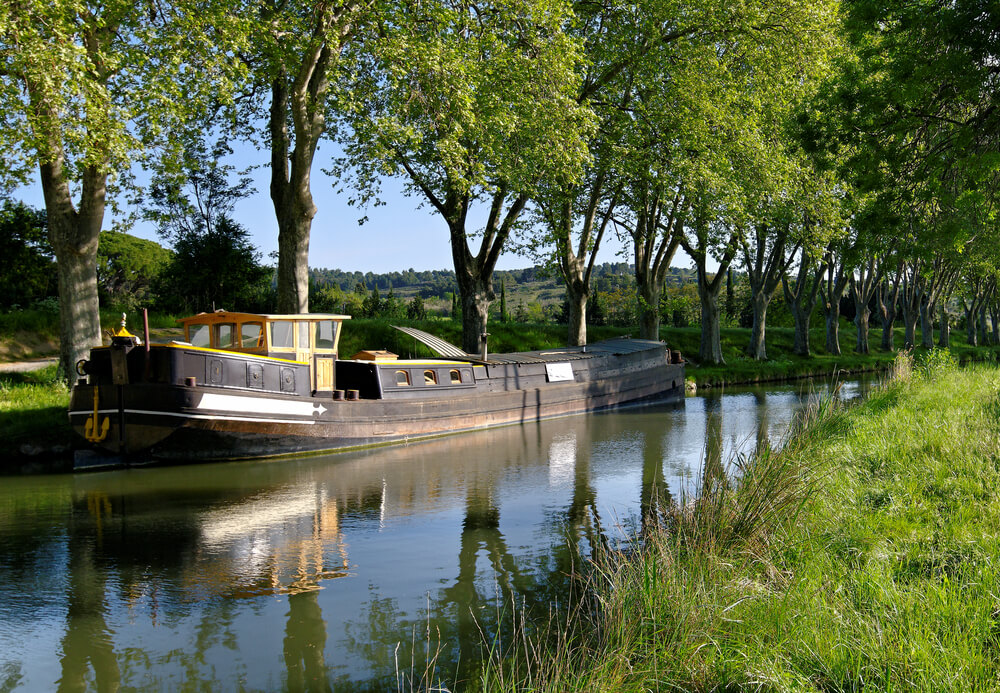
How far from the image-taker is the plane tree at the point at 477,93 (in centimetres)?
1719

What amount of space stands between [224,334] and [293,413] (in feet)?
8.30

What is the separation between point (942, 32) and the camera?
11156 millimetres

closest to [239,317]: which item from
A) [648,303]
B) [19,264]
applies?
[19,264]

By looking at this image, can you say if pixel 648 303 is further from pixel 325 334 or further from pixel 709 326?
pixel 325 334

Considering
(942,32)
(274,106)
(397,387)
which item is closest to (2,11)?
(274,106)

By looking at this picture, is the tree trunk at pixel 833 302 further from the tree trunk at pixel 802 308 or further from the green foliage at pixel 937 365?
the green foliage at pixel 937 365

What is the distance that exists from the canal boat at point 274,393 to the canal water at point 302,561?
75 cm

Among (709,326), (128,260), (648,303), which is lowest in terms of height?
(709,326)

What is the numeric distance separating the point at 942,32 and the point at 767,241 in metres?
26.4

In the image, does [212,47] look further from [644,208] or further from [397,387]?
[644,208]

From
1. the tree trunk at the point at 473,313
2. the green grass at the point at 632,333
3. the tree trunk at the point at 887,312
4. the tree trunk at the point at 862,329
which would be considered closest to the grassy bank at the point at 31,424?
the green grass at the point at 632,333

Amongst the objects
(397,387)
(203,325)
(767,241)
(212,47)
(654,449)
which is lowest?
(654,449)

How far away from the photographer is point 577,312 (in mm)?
28484

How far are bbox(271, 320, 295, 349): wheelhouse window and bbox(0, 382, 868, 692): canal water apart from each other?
268 cm
